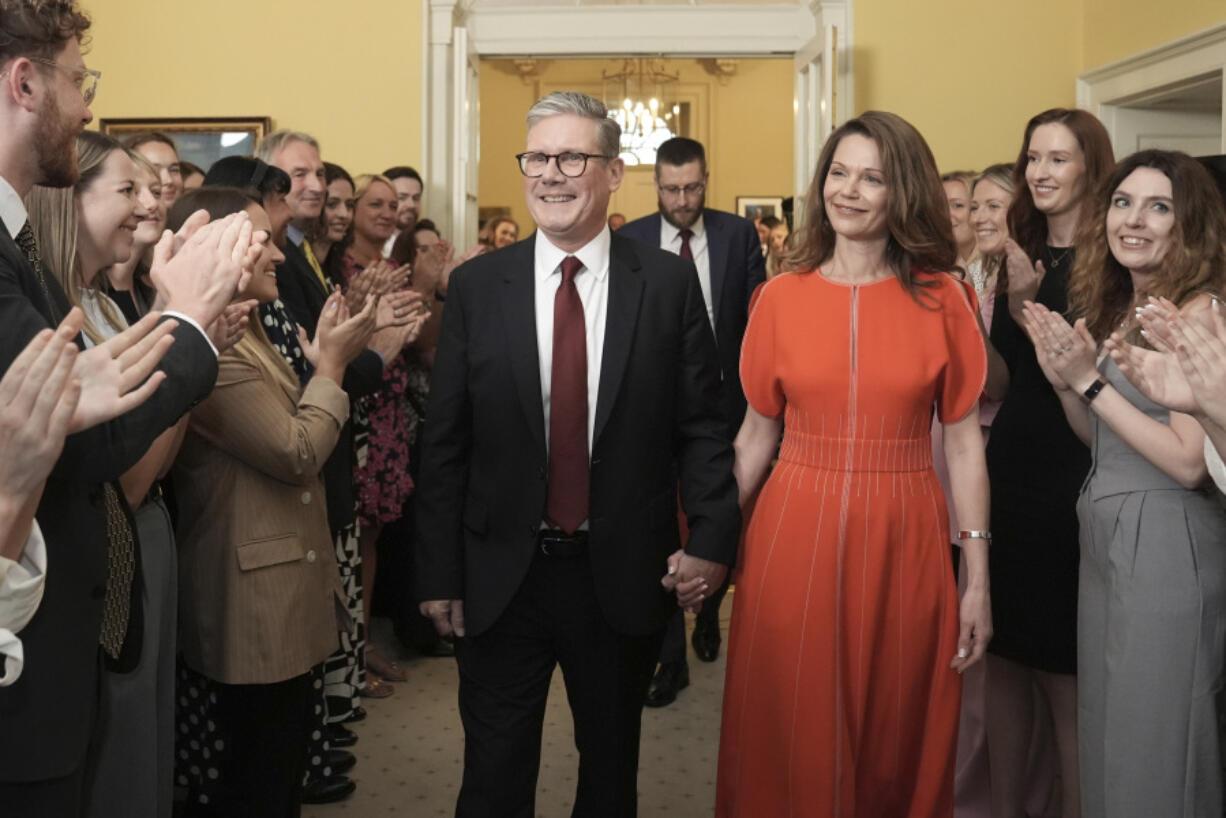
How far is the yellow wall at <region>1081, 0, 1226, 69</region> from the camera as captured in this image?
5.90m

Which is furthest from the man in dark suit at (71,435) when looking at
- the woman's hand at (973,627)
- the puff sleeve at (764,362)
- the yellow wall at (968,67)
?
the yellow wall at (968,67)

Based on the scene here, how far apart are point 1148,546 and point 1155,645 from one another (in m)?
0.20

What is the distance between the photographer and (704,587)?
98.0 inches

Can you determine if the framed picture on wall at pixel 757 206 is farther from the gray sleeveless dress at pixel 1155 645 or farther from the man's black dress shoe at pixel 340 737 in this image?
the gray sleeveless dress at pixel 1155 645

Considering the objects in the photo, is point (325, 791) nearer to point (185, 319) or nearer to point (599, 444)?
point (599, 444)

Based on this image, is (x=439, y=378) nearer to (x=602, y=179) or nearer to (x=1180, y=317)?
(x=602, y=179)

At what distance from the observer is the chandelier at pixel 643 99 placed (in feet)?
38.9

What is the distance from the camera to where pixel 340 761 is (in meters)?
3.72

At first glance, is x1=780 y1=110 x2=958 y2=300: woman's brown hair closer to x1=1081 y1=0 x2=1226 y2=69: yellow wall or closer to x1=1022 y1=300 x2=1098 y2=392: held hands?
x1=1022 y1=300 x2=1098 y2=392: held hands

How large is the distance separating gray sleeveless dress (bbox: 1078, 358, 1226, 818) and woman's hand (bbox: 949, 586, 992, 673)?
10.7 inches

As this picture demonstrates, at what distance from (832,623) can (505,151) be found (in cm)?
1096

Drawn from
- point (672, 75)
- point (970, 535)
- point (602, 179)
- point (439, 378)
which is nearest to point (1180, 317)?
point (970, 535)

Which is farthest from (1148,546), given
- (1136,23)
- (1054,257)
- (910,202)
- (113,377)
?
(1136,23)

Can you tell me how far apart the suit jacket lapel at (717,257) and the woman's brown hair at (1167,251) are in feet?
7.36
